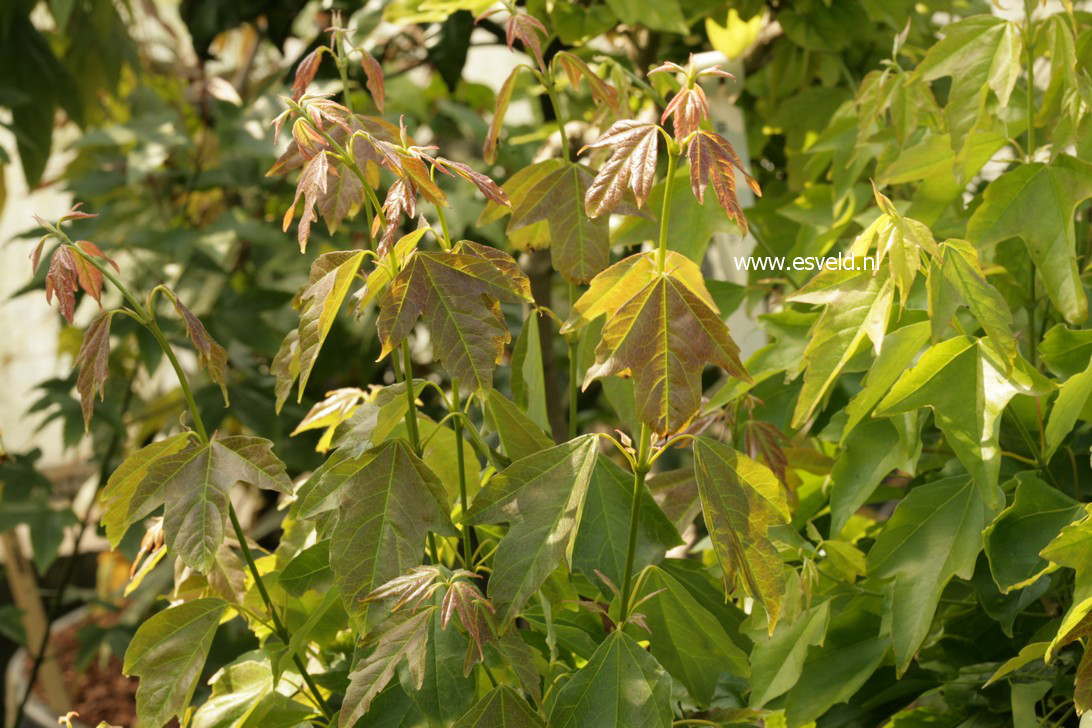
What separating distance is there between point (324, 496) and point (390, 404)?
4cm

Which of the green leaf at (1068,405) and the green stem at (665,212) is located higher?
the green stem at (665,212)

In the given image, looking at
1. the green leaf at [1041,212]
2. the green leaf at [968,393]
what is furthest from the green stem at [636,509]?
the green leaf at [1041,212]

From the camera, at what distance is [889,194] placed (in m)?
0.70

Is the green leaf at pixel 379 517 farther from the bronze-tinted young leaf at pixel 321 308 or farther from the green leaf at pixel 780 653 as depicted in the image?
the green leaf at pixel 780 653

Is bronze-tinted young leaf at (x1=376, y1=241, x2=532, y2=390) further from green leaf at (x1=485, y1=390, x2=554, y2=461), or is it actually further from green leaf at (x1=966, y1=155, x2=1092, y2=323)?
green leaf at (x1=966, y1=155, x2=1092, y2=323)

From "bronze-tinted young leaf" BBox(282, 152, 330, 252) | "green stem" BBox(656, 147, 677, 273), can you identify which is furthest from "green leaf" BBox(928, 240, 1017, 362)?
"bronze-tinted young leaf" BBox(282, 152, 330, 252)

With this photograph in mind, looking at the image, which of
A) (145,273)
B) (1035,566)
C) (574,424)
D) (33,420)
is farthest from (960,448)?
(33,420)

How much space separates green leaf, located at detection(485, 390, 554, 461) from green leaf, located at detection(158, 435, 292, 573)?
77mm

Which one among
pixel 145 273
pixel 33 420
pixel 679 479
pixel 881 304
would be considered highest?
pixel 881 304

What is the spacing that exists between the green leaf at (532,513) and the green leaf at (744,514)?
0.13 ft

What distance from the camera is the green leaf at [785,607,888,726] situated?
43 centimetres

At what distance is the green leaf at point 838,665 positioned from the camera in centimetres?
43

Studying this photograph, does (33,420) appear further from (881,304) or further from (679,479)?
(881,304)

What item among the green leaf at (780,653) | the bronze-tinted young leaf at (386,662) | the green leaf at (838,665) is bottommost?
the green leaf at (838,665)
